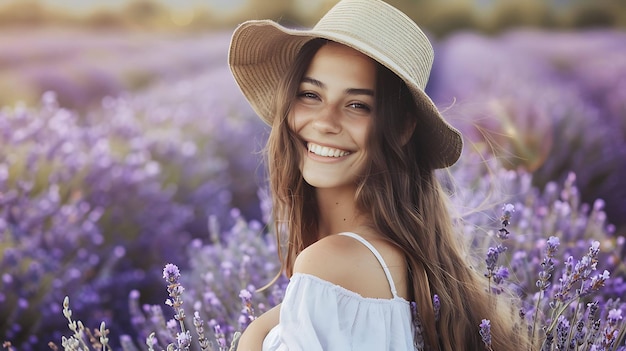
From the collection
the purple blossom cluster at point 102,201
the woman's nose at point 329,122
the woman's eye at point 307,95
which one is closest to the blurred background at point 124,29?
the purple blossom cluster at point 102,201

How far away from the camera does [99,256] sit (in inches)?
141

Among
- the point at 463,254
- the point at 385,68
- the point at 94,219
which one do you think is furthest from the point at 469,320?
the point at 94,219

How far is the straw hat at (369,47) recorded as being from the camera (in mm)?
2184

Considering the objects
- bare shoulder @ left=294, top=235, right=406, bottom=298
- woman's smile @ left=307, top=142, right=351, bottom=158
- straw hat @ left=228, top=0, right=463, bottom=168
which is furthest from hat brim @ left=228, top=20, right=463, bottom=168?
bare shoulder @ left=294, top=235, right=406, bottom=298

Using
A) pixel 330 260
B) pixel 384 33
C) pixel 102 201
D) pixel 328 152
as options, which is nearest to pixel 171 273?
pixel 330 260

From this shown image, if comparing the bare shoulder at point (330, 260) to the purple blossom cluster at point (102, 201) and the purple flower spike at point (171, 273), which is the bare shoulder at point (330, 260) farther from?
the purple blossom cluster at point (102, 201)

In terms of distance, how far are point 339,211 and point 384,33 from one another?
0.50 meters

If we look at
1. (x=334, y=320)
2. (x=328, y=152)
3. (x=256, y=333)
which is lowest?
(x=256, y=333)

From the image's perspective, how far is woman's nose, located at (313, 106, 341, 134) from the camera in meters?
2.19

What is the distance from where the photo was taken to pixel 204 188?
14.1 ft

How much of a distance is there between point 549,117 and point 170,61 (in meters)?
2.84

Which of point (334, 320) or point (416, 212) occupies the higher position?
point (416, 212)

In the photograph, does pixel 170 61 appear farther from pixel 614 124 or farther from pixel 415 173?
pixel 415 173

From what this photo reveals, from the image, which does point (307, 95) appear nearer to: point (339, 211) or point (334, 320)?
point (339, 211)
